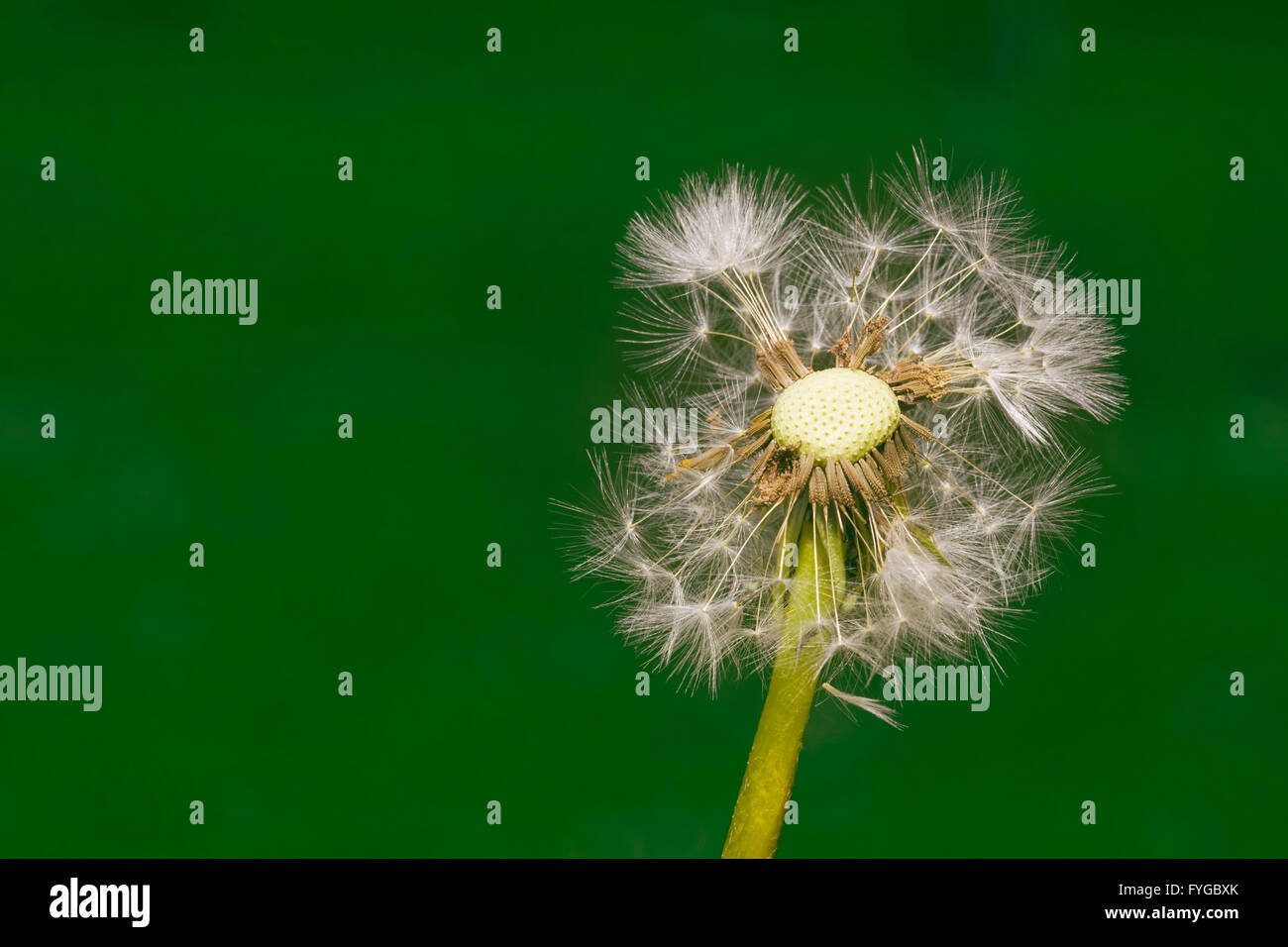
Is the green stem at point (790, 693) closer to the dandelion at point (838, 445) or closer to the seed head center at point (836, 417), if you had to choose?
the dandelion at point (838, 445)

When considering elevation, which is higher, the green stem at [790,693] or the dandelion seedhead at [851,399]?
the dandelion seedhead at [851,399]

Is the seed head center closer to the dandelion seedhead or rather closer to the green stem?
the dandelion seedhead

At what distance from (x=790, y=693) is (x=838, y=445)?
0.40 m

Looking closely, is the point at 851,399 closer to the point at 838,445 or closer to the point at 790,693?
the point at 838,445

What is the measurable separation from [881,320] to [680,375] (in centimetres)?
41

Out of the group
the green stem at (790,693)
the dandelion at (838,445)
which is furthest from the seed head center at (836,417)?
the green stem at (790,693)

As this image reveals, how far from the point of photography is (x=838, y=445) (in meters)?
1.44

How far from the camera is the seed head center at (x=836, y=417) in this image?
56.6 inches

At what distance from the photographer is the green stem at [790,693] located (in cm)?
151

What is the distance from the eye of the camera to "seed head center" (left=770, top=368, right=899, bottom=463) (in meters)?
1.44

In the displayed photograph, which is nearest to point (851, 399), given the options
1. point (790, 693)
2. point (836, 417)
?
point (836, 417)

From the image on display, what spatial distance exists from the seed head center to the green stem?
13cm

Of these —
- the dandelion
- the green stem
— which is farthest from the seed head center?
the green stem

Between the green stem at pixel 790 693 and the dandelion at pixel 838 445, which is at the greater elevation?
the dandelion at pixel 838 445
